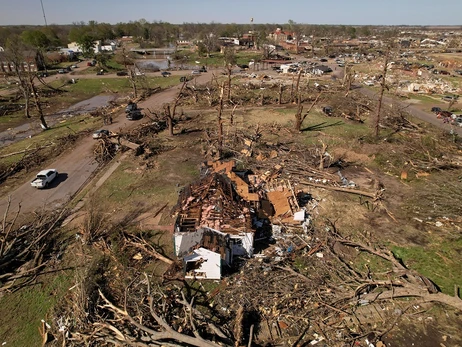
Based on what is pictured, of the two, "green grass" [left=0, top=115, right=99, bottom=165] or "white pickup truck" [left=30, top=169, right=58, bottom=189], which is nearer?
"white pickup truck" [left=30, top=169, right=58, bottom=189]

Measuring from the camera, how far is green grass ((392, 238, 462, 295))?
547 inches

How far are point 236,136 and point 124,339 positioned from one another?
71.4 ft

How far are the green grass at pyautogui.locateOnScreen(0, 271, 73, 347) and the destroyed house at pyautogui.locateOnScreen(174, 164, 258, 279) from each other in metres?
5.67

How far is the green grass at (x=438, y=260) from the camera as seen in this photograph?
1390 centimetres

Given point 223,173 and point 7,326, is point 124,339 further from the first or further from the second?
point 223,173

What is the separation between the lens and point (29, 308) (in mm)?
12945

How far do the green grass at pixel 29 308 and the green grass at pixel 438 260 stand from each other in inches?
660

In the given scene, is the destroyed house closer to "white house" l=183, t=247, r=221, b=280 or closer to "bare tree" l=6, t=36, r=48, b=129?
"white house" l=183, t=247, r=221, b=280

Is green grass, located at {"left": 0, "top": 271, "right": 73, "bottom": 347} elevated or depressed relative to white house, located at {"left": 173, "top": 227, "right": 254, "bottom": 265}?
depressed

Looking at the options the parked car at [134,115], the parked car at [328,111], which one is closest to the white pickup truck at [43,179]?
the parked car at [134,115]

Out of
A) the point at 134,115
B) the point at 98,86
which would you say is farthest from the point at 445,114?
the point at 98,86

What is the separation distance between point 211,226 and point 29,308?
8.66 meters

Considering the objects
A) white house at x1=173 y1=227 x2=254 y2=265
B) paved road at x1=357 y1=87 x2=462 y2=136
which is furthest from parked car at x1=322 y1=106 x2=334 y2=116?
white house at x1=173 y1=227 x2=254 y2=265

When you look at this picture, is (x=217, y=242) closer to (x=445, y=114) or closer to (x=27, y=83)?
(x=445, y=114)
